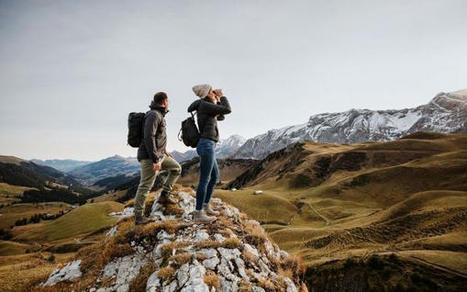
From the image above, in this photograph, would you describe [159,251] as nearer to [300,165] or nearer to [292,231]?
[292,231]

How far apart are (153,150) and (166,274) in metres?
4.65

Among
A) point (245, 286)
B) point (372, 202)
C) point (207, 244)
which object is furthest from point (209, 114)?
point (372, 202)

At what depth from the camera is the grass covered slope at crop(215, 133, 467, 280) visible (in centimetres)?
4444

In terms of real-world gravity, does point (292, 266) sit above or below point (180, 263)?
below

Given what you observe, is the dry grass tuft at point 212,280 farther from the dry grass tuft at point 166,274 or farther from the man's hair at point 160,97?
the man's hair at point 160,97

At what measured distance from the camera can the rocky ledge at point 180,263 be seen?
8.35 metres

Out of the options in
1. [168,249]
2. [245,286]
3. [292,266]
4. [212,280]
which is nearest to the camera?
[212,280]

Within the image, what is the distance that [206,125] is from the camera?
10797 millimetres

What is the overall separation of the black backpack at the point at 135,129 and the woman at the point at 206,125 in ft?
7.22

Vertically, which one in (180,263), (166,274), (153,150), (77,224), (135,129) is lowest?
(77,224)

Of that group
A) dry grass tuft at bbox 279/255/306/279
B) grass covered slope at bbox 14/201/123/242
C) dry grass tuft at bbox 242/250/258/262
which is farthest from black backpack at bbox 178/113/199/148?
grass covered slope at bbox 14/201/123/242

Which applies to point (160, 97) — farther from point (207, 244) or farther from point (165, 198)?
point (207, 244)

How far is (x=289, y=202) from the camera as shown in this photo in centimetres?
10025

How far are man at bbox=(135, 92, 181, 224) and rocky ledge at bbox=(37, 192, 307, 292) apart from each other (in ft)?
4.96
